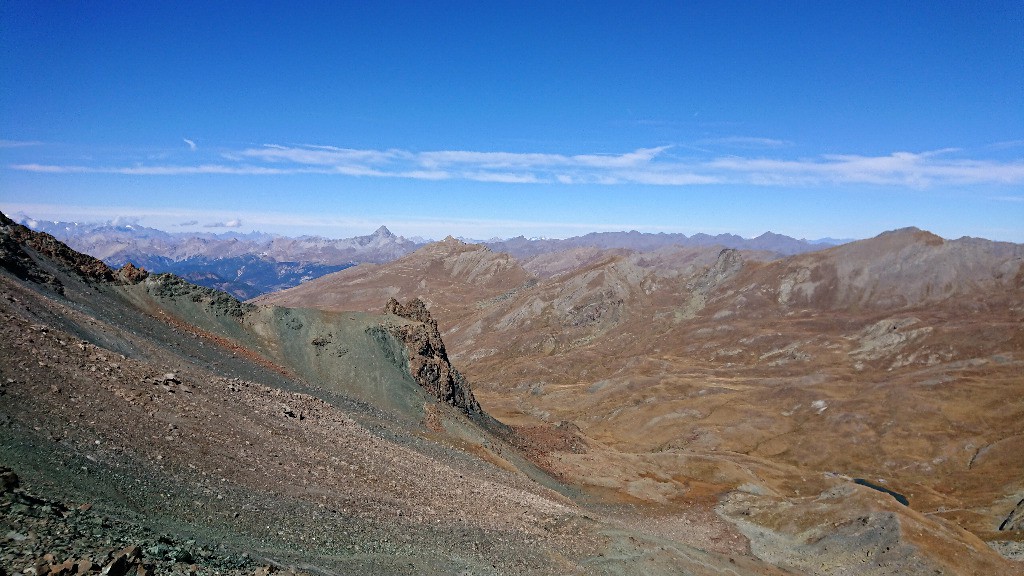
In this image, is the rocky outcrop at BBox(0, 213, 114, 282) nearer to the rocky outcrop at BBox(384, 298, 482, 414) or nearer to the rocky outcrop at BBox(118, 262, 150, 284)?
the rocky outcrop at BBox(118, 262, 150, 284)

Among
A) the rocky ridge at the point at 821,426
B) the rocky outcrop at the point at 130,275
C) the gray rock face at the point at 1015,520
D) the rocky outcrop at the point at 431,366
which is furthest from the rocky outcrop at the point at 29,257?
the gray rock face at the point at 1015,520

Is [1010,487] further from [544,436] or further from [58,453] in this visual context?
[58,453]

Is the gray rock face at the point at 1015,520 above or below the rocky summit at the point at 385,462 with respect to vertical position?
below

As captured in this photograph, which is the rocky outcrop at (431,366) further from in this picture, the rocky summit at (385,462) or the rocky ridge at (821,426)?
the rocky ridge at (821,426)

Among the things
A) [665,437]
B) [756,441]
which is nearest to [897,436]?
[756,441]

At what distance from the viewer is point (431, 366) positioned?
237 feet

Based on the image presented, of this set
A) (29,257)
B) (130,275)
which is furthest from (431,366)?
(29,257)

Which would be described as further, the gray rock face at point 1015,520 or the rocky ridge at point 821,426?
Answer: the gray rock face at point 1015,520

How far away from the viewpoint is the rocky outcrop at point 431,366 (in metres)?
70.8

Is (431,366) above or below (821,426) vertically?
above

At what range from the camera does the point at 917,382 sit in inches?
5005

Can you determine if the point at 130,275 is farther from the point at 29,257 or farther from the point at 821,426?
the point at 821,426

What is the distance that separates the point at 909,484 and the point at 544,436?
6117 centimetres

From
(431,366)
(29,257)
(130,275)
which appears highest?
(29,257)
